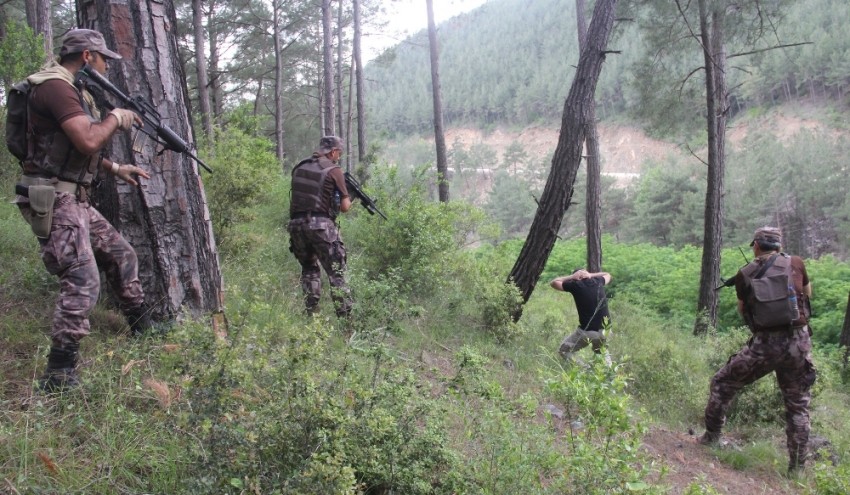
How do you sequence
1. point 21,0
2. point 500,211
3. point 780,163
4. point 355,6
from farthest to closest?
point 500,211 < point 780,163 < point 355,6 < point 21,0

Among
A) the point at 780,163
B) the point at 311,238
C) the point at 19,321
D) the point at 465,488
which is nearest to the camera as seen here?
the point at 465,488

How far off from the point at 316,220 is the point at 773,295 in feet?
13.2

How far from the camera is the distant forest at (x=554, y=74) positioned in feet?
36.9

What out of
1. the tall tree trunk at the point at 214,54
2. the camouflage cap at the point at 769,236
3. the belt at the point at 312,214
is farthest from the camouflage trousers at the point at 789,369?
the tall tree trunk at the point at 214,54

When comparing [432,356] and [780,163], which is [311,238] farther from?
[780,163]

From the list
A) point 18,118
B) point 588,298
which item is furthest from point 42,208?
point 588,298

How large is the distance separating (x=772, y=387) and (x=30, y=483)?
6.22 m

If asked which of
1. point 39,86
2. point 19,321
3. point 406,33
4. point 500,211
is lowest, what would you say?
point 500,211

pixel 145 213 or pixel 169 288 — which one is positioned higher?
pixel 145 213

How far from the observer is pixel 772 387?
18.5 feet

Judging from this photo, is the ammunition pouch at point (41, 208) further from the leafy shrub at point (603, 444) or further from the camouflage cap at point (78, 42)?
the leafy shrub at point (603, 444)

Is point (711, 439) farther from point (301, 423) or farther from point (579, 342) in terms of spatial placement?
point (301, 423)

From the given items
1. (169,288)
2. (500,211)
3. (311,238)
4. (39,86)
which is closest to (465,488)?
(169,288)

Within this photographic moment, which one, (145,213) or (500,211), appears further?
(500,211)
